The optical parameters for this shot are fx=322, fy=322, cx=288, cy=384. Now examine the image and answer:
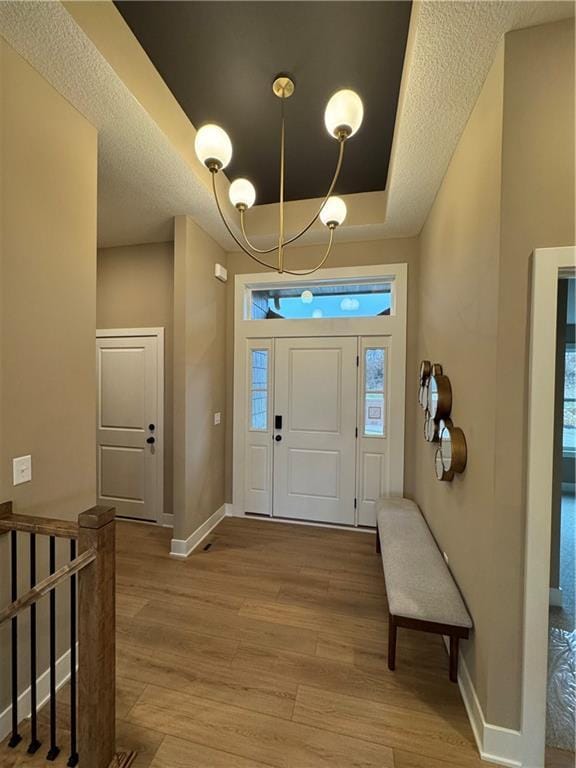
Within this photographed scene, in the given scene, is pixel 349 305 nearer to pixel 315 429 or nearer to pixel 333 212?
pixel 315 429

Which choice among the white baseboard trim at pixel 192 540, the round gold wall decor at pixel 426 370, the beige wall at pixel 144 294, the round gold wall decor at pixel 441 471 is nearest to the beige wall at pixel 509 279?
the round gold wall decor at pixel 441 471

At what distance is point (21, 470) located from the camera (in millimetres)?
1476

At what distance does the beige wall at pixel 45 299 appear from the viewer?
140cm

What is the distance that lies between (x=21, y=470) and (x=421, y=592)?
206cm

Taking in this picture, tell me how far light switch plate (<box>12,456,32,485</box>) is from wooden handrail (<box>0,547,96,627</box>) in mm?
586

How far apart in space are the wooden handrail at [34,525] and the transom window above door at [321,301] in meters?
2.68

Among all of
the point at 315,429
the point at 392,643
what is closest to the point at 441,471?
the point at 392,643

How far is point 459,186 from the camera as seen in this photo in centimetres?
188

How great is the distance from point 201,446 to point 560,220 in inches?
117

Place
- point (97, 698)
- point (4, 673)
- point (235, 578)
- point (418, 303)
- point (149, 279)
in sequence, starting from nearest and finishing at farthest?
point (97, 698) < point (4, 673) < point (235, 578) < point (418, 303) < point (149, 279)

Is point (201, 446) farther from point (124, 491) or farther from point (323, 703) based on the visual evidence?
point (323, 703)

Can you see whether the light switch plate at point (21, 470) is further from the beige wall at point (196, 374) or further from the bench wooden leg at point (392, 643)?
the bench wooden leg at point (392, 643)

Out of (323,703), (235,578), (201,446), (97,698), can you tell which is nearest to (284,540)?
(235,578)

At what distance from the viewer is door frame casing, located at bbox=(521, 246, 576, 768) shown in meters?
1.25
